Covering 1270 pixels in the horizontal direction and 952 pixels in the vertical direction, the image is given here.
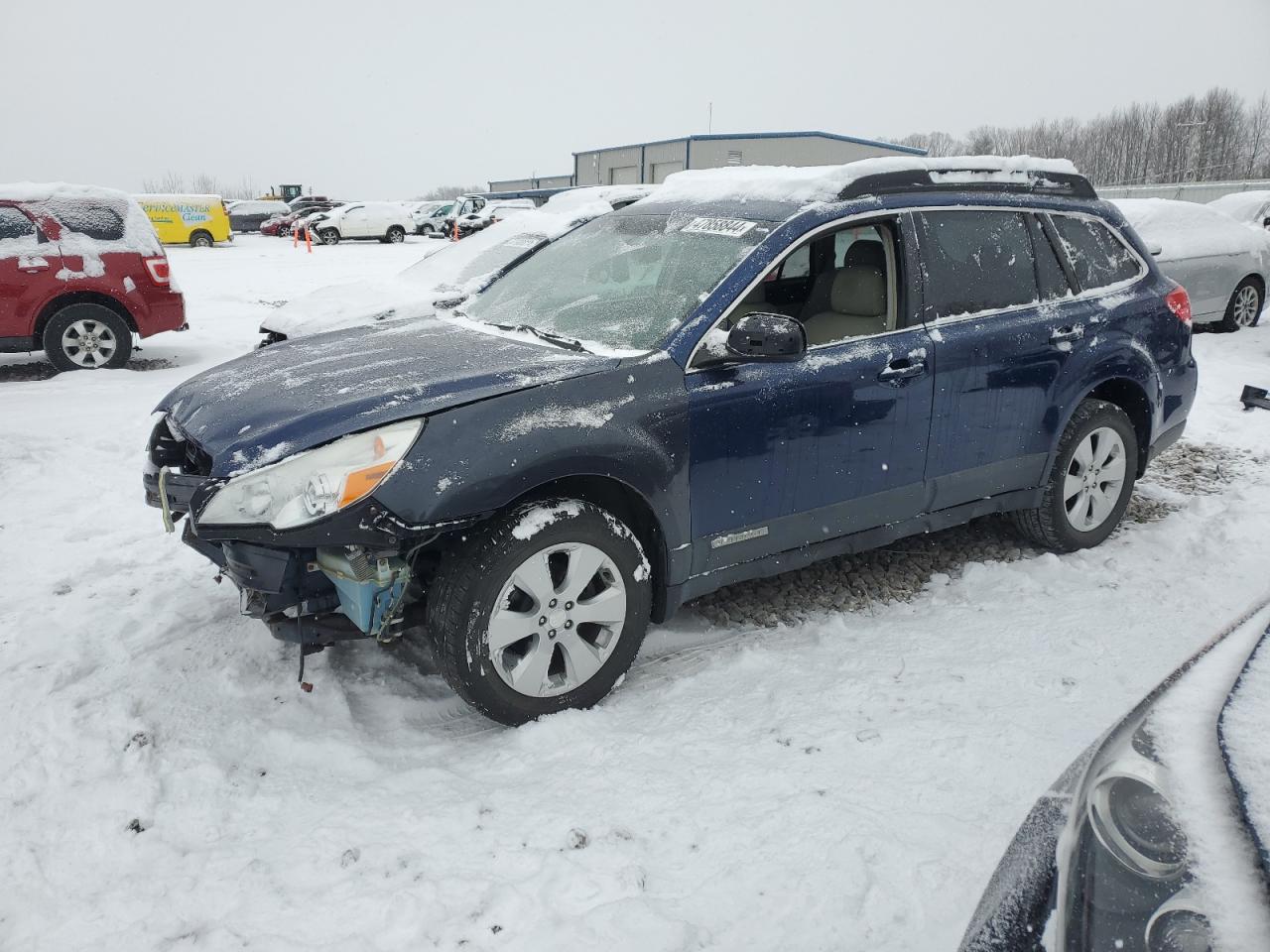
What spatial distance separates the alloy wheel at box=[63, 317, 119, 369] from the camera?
860 centimetres

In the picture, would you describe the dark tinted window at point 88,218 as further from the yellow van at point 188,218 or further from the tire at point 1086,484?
the yellow van at point 188,218

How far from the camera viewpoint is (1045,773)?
2818 mm

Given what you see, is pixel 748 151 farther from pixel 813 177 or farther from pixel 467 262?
pixel 813 177

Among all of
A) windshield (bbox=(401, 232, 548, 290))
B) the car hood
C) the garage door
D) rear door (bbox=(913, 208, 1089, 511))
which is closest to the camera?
the car hood

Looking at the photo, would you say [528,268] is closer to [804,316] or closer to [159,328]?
[804,316]

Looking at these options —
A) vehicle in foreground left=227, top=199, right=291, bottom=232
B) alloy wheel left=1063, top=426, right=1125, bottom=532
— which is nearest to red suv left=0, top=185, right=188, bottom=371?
alloy wheel left=1063, top=426, right=1125, bottom=532

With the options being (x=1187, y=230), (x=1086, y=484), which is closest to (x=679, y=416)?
(x=1086, y=484)

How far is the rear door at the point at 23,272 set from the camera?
8.16 metres

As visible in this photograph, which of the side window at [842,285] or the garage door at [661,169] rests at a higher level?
the garage door at [661,169]

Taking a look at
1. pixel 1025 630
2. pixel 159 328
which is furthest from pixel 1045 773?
pixel 159 328

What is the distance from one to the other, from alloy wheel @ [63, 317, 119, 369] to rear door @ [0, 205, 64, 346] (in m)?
0.34

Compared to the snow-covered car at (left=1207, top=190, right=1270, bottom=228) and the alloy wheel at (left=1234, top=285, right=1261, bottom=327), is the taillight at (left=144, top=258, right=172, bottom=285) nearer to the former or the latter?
the alloy wheel at (left=1234, top=285, right=1261, bottom=327)

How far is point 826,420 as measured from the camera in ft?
11.2

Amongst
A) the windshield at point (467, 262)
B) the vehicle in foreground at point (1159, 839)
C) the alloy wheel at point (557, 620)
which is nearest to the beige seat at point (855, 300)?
the alloy wheel at point (557, 620)
